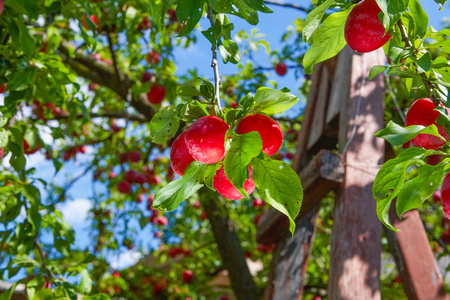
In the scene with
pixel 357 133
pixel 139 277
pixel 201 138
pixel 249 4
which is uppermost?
pixel 139 277

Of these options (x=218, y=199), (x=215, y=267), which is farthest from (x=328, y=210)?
(x=215, y=267)

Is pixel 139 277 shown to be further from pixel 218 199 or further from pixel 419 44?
pixel 419 44

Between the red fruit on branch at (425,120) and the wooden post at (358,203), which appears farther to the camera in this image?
the wooden post at (358,203)

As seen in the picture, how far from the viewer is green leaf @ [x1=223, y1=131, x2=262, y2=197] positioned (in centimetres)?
71

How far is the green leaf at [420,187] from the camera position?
0.78 meters

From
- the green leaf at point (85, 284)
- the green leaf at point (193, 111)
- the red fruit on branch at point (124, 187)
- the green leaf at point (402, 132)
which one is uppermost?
the red fruit on branch at point (124, 187)

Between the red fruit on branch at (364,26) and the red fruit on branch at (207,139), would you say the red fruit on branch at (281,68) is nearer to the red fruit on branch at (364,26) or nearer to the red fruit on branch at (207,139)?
the red fruit on branch at (364,26)

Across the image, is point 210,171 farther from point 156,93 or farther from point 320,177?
point 156,93

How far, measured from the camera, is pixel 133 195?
421 cm

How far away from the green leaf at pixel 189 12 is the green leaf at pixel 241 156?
0.31 m

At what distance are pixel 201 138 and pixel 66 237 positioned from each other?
1506mm

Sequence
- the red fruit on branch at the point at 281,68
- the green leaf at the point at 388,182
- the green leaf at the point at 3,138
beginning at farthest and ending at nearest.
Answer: the red fruit on branch at the point at 281,68 → the green leaf at the point at 3,138 → the green leaf at the point at 388,182

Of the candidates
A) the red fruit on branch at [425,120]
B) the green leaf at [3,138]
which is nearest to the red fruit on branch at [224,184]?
the red fruit on branch at [425,120]

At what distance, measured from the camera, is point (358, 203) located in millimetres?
1912
